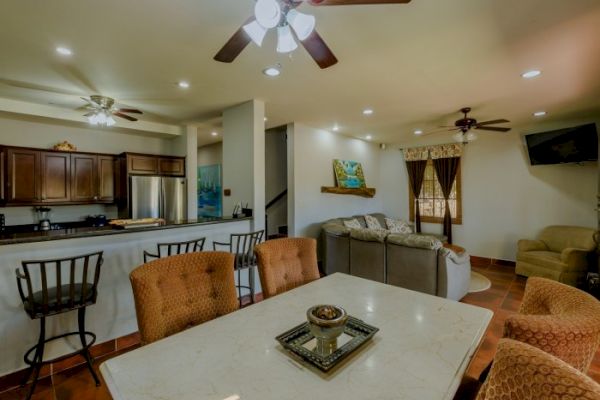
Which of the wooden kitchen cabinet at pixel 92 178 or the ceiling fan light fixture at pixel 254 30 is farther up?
the ceiling fan light fixture at pixel 254 30

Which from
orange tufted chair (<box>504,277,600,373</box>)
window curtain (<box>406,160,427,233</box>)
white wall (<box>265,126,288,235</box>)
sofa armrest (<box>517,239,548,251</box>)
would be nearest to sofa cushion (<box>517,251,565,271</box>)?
sofa armrest (<box>517,239,548,251</box>)

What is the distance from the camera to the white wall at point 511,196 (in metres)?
4.59

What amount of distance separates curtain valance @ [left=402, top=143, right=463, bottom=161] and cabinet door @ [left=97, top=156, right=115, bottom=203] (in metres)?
6.06

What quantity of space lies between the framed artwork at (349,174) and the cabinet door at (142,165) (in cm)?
336

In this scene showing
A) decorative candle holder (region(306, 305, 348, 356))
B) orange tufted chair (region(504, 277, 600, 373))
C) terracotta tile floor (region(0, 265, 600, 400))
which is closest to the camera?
orange tufted chair (region(504, 277, 600, 373))

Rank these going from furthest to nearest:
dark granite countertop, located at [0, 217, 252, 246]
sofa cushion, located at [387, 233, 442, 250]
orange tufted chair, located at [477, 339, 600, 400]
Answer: sofa cushion, located at [387, 233, 442, 250] < dark granite countertop, located at [0, 217, 252, 246] < orange tufted chair, located at [477, 339, 600, 400]

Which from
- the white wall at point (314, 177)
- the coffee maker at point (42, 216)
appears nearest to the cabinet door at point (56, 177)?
the coffee maker at point (42, 216)

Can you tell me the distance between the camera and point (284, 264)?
192 cm

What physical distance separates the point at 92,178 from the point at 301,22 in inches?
181

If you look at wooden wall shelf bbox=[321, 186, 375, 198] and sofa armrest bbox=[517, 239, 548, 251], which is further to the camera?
wooden wall shelf bbox=[321, 186, 375, 198]

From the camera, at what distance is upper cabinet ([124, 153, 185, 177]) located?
4.66m

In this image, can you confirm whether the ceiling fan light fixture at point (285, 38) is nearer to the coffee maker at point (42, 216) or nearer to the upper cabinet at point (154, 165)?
the upper cabinet at point (154, 165)

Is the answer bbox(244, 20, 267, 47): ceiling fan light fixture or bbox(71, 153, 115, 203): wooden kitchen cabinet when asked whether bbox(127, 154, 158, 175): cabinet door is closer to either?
bbox(71, 153, 115, 203): wooden kitchen cabinet

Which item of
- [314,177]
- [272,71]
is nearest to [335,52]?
[272,71]
